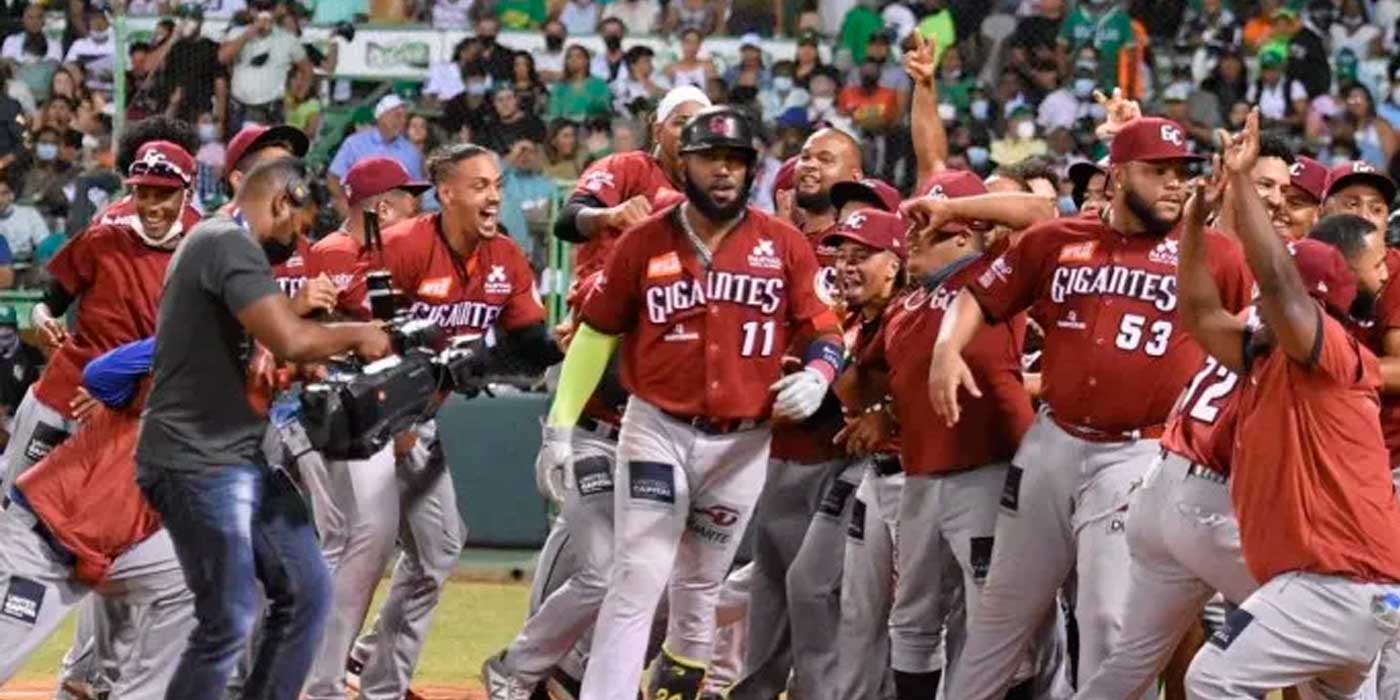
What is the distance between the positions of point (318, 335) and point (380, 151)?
30.6 ft

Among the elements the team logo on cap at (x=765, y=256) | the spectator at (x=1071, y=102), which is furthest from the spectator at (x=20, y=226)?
the team logo on cap at (x=765, y=256)

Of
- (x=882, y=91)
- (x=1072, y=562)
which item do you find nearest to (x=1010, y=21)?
(x=882, y=91)

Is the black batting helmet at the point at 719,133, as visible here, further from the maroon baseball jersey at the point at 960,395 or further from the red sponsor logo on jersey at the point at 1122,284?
the red sponsor logo on jersey at the point at 1122,284

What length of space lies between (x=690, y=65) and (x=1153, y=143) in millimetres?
10578

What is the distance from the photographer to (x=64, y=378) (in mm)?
10070

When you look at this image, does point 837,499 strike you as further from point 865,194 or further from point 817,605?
point 865,194

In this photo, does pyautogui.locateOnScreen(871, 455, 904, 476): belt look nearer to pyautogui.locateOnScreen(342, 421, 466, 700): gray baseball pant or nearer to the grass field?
pyautogui.locateOnScreen(342, 421, 466, 700): gray baseball pant

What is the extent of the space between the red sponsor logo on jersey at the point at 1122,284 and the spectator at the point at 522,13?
11.0 metres

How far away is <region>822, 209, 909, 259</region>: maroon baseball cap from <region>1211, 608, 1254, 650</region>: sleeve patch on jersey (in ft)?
8.07

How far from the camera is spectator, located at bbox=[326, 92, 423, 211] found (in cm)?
1684

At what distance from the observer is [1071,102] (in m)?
18.3

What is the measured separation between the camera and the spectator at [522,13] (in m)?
19.0

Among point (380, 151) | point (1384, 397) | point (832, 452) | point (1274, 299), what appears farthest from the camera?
point (380, 151)

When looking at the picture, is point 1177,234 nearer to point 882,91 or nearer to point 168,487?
point 168,487
